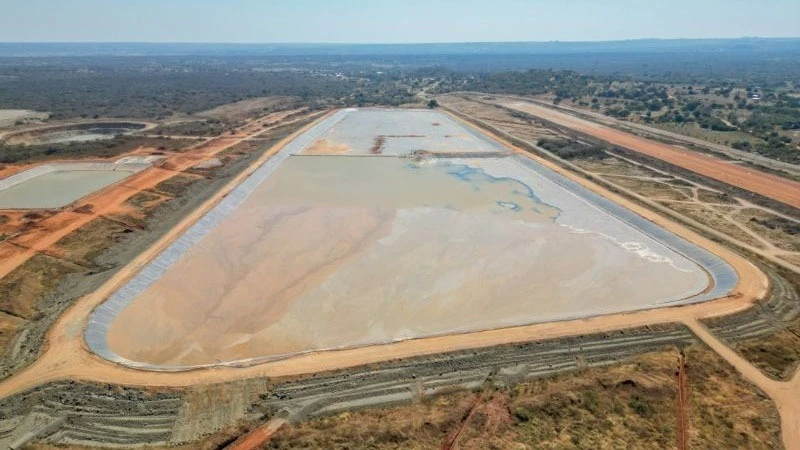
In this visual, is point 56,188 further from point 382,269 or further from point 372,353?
point 372,353

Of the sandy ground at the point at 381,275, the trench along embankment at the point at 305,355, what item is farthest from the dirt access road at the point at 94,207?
the sandy ground at the point at 381,275

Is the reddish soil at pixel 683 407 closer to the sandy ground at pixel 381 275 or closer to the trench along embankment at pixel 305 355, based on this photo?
the trench along embankment at pixel 305 355

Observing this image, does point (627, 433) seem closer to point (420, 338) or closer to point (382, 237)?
point (420, 338)

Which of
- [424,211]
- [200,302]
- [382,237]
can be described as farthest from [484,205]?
[200,302]

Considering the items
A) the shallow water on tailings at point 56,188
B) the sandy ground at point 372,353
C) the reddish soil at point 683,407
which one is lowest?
the reddish soil at point 683,407

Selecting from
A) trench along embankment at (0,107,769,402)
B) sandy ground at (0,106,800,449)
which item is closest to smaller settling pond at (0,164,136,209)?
trench along embankment at (0,107,769,402)

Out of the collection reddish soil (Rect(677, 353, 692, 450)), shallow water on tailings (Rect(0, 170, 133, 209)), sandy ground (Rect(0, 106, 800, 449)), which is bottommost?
reddish soil (Rect(677, 353, 692, 450))

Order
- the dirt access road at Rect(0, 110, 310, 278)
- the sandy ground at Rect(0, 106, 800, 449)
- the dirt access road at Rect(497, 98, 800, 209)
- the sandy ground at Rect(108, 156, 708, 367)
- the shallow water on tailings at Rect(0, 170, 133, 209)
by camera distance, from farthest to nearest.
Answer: the dirt access road at Rect(497, 98, 800, 209)
the shallow water on tailings at Rect(0, 170, 133, 209)
the dirt access road at Rect(0, 110, 310, 278)
the sandy ground at Rect(108, 156, 708, 367)
the sandy ground at Rect(0, 106, 800, 449)

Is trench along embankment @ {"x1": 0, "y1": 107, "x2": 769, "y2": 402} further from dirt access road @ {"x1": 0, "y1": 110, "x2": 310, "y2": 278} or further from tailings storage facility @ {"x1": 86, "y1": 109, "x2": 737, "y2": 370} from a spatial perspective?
dirt access road @ {"x1": 0, "y1": 110, "x2": 310, "y2": 278}
